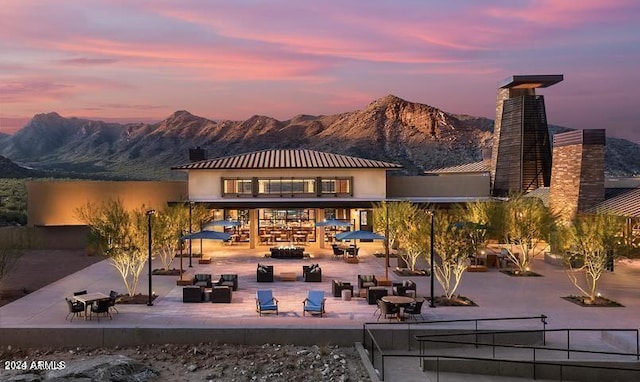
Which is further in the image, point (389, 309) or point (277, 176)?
point (277, 176)

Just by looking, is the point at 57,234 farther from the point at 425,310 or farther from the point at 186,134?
the point at 186,134

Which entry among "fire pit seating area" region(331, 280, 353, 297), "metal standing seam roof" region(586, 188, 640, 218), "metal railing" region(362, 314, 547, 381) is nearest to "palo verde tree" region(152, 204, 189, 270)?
"fire pit seating area" region(331, 280, 353, 297)

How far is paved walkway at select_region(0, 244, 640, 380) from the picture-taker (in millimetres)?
16938

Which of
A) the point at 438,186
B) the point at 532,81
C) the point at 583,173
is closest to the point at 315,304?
the point at 583,173

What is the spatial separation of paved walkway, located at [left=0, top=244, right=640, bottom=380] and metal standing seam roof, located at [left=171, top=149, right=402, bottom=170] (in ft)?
35.8

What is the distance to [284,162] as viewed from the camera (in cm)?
3862

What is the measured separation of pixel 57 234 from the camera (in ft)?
118

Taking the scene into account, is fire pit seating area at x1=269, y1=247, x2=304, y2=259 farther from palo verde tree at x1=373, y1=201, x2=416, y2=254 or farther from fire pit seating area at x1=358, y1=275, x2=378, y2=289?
fire pit seating area at x1=358, y1=275, x2=378, y2=289

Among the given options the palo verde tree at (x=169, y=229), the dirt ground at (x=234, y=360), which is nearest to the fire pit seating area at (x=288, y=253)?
the palo verde tree at (x=169, y=229)

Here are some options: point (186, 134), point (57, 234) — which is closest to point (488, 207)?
point (57, 234)

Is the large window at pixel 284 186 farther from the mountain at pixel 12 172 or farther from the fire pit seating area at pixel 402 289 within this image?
the mountain at pixel 12 172

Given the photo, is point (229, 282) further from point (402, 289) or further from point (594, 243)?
point (594, 243)

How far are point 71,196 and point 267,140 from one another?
416 feet

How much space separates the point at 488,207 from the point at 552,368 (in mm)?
16085
